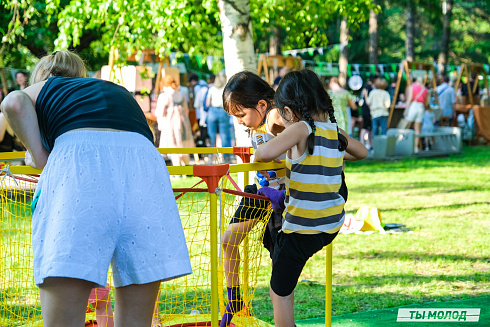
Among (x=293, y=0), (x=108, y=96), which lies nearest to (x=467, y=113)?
(x=293, y=0)

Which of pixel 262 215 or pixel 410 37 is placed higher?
pixel 410 37

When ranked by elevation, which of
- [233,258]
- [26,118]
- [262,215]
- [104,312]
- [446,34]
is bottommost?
[104,312]

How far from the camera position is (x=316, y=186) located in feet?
8.94

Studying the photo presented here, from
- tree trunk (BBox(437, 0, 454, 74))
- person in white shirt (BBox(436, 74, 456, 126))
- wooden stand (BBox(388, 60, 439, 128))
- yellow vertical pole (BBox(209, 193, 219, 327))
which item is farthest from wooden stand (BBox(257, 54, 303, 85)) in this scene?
tree trunk (BBox(437, 0, 454, 74))

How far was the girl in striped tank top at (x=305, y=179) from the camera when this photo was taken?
8.89 feet

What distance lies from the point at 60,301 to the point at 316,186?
1279mm

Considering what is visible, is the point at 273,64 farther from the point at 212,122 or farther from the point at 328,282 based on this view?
the point at 328,282

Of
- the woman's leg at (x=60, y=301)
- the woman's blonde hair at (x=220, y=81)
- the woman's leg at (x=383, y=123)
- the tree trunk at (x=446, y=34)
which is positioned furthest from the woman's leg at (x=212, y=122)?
the tree trunk at (x=446, y=34)

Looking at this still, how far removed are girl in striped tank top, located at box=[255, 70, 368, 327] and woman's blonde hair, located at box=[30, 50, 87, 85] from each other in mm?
879

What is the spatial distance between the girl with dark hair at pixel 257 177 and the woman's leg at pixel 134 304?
3.52 ft

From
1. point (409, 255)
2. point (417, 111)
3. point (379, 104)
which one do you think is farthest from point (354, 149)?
point (417, 111)

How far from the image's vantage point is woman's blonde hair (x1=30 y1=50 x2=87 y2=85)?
226 cm

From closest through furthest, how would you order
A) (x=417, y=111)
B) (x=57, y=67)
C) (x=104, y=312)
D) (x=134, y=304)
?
(x=134, y=304) → (x=57, y=67) → (x=104, y=312) → (x=417, y=111)

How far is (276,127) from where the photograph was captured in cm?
315
